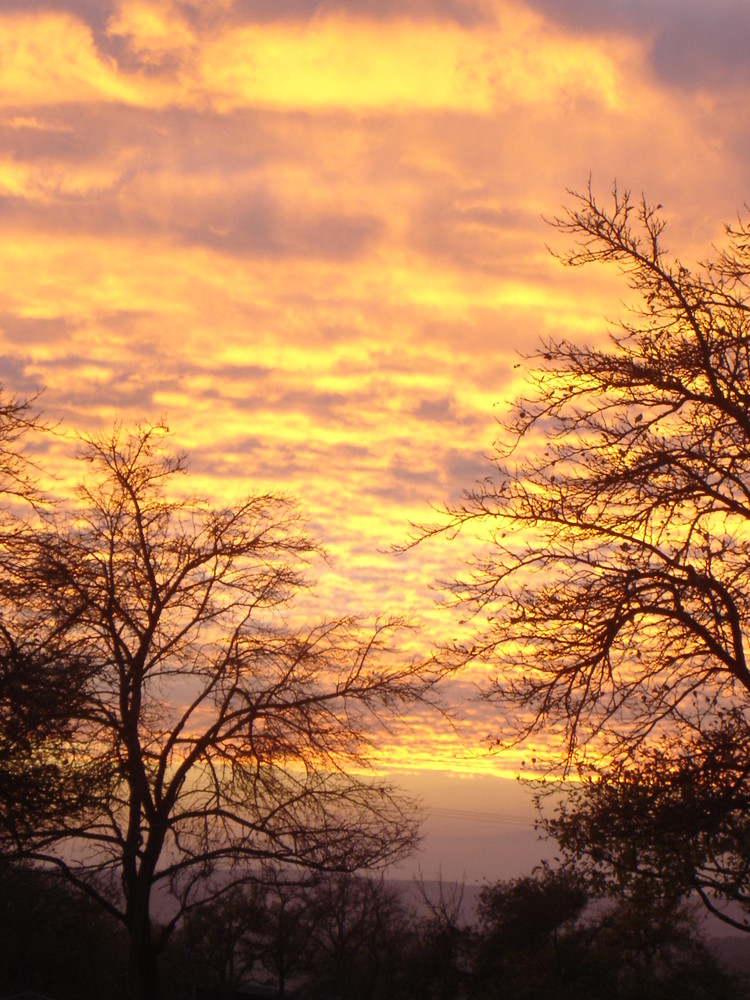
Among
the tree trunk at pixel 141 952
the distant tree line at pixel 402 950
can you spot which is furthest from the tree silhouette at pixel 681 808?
the distant tree line at pixel 402 950

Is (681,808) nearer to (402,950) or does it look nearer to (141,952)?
(141,952)

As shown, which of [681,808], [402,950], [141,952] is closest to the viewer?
[681,808]

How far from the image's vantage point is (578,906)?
45.8m

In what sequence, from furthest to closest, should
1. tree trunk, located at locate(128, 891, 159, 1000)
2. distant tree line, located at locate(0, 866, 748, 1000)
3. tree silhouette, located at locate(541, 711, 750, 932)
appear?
1. distant tree line, located at locate(0, 866, 748, 1000)
2. tree trunk, located at locate(128, 891, 159, 1000)
3. tree silhouette, located at locate(541, 711, 750, 932)

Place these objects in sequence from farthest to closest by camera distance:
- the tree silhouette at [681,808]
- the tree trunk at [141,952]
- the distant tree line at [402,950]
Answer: the distant tree line at [402,950] < the tree trunk at [141,952] < the tree silhouette at [681,808]

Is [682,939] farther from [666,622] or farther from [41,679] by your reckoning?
[41,679]

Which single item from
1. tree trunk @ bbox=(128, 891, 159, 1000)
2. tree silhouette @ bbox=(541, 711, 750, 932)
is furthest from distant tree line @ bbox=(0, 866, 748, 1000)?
tree silhouette @ bbox=(541, 711, 750, 932)

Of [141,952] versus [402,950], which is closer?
[141,952]

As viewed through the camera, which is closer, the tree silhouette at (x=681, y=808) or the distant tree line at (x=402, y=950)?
the tree silhouette at (x=681, y=808)

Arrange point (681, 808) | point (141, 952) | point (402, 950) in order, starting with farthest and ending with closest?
point (402, 950)
point (141, 952)
point (681, 808)

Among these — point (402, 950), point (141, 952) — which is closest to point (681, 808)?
point (141, 952)

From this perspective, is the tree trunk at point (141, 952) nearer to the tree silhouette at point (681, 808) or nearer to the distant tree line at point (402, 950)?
the tree silhouette at point (681, 808)

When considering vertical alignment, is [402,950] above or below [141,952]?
below

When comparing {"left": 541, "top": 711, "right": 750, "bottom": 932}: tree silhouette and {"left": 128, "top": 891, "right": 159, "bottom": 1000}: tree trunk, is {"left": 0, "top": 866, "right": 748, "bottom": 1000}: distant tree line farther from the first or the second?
{"left": 541, "top": 711, "right": 750, "bottom": 932}: tree silhouette
